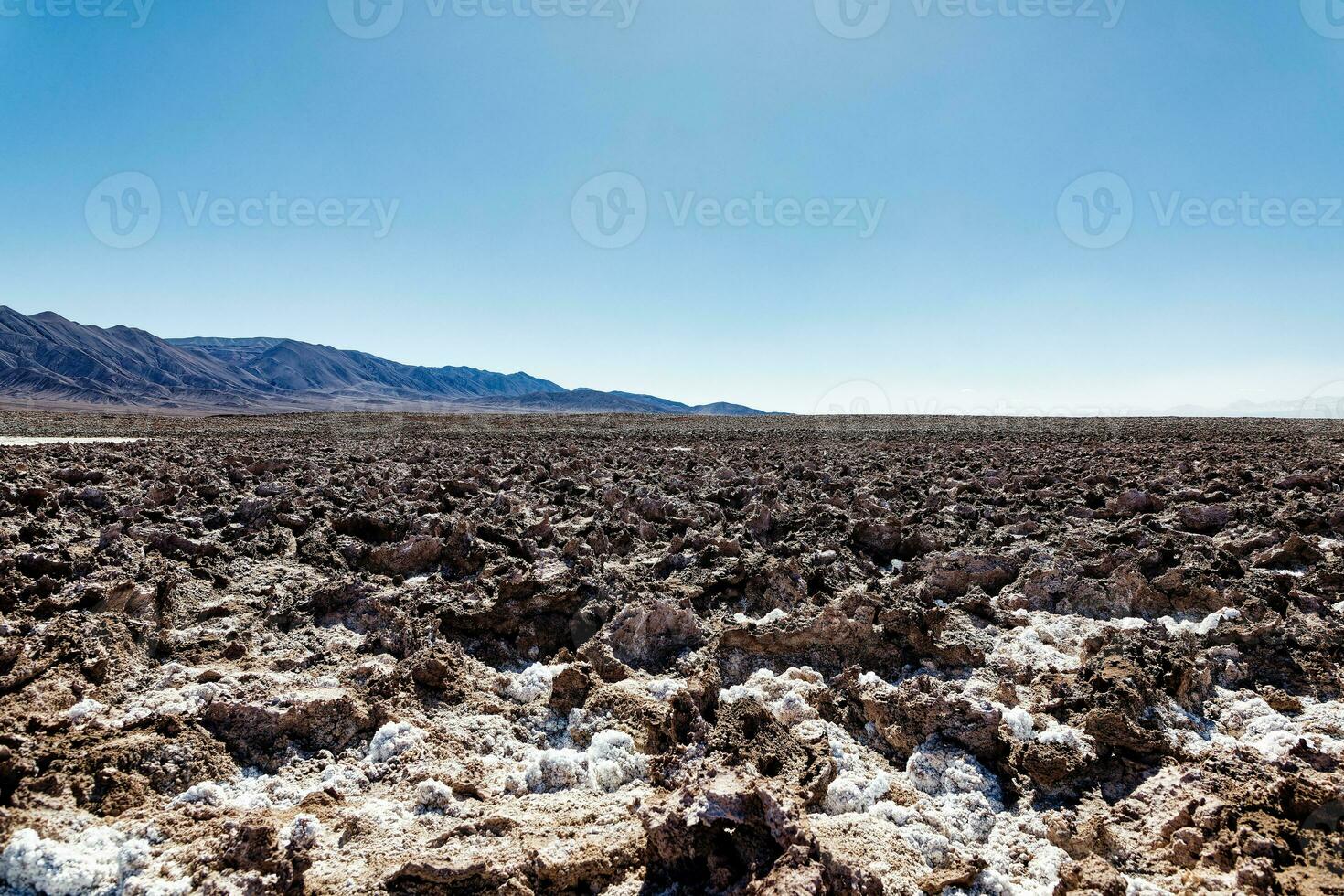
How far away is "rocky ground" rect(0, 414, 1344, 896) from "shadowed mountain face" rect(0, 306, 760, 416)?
231 feet

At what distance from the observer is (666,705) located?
2932 millimetres

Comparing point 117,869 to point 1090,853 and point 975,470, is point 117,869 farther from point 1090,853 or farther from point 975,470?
point 975,470

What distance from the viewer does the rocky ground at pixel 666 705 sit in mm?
1943

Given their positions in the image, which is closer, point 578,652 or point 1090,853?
point 1090,853

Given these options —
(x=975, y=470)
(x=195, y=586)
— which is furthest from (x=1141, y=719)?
(x=975, y=470)

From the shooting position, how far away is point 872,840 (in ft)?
6.78

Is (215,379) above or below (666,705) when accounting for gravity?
Result: above

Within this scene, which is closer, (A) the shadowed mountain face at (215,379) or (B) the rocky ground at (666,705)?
(B) the rocky ground at (666,705)

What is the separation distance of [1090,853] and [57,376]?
5328 inches

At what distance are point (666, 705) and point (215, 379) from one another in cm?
15645

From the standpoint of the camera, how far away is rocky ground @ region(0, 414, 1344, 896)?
1.94 metres

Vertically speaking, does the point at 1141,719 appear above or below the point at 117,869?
above

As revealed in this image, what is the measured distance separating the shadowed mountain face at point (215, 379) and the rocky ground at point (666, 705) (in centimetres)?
7046

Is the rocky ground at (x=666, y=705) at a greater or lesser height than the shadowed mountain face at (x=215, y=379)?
lesser
